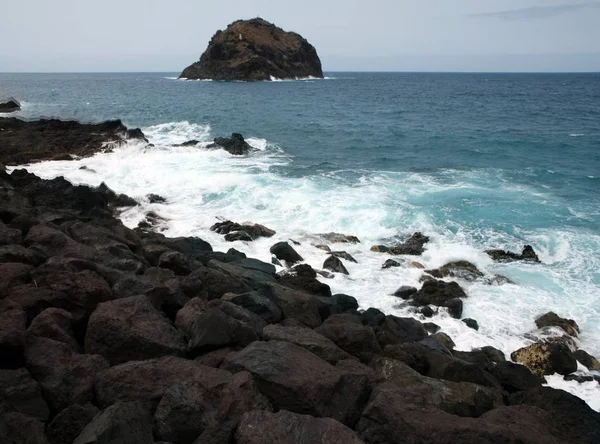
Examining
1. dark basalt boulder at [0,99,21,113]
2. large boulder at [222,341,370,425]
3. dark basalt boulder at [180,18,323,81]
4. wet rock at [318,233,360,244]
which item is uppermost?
dark basalt boulder at [180,18,323,81]

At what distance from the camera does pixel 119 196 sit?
15305 mm

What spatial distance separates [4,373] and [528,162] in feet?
82.7

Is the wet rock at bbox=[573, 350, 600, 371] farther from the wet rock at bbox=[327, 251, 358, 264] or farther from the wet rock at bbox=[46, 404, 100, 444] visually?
the wet rock at bbox=[46, 404, 100, 444]

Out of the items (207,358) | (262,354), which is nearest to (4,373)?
(207,358)

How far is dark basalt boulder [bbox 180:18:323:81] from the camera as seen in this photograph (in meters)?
97.3

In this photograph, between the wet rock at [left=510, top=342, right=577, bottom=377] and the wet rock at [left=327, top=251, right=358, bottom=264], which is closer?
the wet rock at [left=510, top=342, right=577, bottom=377]

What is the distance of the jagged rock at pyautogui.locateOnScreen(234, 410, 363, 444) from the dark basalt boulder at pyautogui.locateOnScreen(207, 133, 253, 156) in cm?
2165

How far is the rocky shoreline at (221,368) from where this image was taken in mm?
3973

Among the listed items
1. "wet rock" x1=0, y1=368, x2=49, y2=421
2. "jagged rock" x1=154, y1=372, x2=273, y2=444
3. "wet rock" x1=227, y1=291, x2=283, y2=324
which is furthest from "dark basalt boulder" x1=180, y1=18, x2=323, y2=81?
"jagged rock" x1=154, y1=372, x2=273, y2=444

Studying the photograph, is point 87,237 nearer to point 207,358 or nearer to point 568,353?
point 207,358

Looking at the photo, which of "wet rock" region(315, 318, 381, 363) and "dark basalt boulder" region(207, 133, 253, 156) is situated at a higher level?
"dark basalt boulder" region(207, 133, 253, 156)

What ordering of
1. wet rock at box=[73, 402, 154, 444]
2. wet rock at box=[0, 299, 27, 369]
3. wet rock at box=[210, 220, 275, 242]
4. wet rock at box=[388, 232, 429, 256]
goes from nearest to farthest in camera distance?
wet rock at box=[73, 402, 154, 444] < wet rock at box=[0, 299, 27, 369] < wet rock at box=[388, 232, 429, 256] < wet rock at box=[210, 220, 275, 242]

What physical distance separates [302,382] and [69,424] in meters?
2.04

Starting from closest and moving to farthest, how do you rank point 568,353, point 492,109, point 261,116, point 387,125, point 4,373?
1. point 4,373
2. point 568,353
3. point 387,125
4. point 261,116
5. point 492,109
